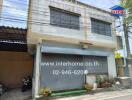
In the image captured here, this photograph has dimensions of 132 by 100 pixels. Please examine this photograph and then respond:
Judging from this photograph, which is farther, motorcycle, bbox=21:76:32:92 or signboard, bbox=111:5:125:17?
signboard, bbox=111:5:125:17

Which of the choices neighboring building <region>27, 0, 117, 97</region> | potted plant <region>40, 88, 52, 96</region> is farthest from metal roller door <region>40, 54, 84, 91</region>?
potted plant <region>40, 88, 52, 96</region>

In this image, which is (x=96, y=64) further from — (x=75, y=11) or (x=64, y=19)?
(x=75, y=11)

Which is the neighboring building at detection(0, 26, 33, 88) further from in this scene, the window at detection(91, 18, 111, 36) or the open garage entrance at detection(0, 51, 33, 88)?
the window at detection(91, 18, 111, 36)

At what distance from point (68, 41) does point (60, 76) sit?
2.60m

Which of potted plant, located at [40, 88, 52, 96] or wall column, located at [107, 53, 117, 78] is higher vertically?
wall column, located at [107, 53, 117, 78]

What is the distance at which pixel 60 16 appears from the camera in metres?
12.8

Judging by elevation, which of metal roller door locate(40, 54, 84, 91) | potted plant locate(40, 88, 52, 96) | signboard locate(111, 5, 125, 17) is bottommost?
potted plant locate(40, 88, 52, 96)

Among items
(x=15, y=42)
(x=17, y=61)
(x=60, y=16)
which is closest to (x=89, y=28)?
(x=60, y=16)

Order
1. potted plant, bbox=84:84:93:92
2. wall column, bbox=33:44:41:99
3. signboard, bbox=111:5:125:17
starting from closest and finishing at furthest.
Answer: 1. wall column, bbox=33:44:41:99
2. potted plant, bbox=84:84:93:92
3. signboard, bbox=111:5:125:17

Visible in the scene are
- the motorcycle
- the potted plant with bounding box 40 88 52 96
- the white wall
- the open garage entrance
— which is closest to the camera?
the potted plant with bounding box 40 88 52 96

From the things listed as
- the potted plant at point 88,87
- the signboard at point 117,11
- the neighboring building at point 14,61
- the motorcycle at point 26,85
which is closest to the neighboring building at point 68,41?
the potted plant at point 88,87

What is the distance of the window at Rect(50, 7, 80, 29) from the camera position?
1229 centimetres

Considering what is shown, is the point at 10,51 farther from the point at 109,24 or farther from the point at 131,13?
the point at 131,13

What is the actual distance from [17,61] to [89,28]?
6.99 meters
